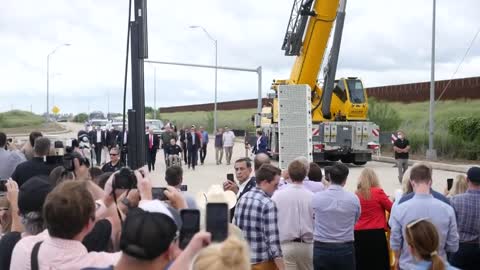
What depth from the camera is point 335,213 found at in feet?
21.5

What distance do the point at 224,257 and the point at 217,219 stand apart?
0.41 metres

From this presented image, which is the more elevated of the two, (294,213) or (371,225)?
(294,213)

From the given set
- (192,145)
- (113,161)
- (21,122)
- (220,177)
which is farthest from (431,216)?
(21,122)

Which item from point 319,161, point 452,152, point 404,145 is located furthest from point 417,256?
point 452,152

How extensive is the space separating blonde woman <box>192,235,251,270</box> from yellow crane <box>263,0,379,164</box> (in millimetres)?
19989

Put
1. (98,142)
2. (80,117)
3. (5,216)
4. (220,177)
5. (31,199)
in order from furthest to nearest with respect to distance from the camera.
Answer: (80,117)
(98,142)
(220,177)
(5,216)
(31,199)

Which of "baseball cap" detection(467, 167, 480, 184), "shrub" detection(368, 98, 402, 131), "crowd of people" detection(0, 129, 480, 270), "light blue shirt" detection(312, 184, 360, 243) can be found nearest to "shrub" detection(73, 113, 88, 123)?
"shrub" detection(368, 98, 402, 131)

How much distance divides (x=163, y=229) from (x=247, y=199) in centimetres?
306

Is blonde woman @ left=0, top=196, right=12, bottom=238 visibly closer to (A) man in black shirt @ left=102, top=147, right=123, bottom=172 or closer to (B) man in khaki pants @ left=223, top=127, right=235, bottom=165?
(A) man in black shirt @ left=102, top=147, right=123, bottom=172

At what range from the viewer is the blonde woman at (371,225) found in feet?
23.7

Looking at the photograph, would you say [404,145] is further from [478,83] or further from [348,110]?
[478,83]

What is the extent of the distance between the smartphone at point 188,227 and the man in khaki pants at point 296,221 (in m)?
3.49

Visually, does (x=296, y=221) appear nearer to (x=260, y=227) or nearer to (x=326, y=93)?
(x=260, y=227)

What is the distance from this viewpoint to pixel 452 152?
31844 mm
